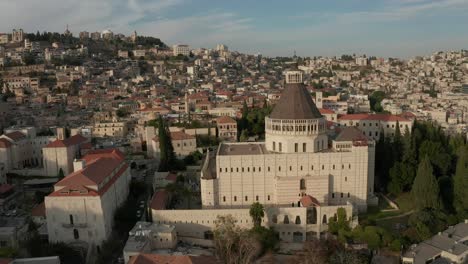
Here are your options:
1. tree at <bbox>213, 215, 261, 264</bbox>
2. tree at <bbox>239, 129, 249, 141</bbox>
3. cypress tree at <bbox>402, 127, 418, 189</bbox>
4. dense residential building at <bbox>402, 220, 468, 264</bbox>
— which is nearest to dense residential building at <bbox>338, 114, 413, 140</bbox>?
cypress tree at <bbox>402, 127, 418, 189</bbox>

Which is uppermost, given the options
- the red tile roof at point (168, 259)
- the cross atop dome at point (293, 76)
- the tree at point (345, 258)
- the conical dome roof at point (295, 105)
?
Answer: the cross atop dome at point (293, 76)

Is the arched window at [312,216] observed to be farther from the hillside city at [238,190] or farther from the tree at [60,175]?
the tree at [60,175]

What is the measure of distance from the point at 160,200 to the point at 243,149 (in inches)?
345

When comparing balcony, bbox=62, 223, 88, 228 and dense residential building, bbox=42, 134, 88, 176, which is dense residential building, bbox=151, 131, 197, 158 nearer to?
dense residential building, bbox=42, 134, 88, 176

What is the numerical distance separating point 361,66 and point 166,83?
3553 inches

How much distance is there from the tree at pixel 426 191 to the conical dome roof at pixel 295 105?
10118 mm

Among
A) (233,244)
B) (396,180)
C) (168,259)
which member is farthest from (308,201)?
(168,259)

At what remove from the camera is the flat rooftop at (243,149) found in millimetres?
38375

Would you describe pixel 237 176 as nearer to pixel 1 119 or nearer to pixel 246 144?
pixel 246 144

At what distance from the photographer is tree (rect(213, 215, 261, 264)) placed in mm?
29359

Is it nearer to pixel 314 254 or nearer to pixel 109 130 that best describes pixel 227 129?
pixel 109 130

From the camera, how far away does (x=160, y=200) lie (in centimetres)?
3706

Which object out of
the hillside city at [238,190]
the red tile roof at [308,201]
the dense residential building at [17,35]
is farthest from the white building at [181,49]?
the red tile roof at [308,201]

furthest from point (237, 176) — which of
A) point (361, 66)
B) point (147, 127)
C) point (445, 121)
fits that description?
point (361, 66)
